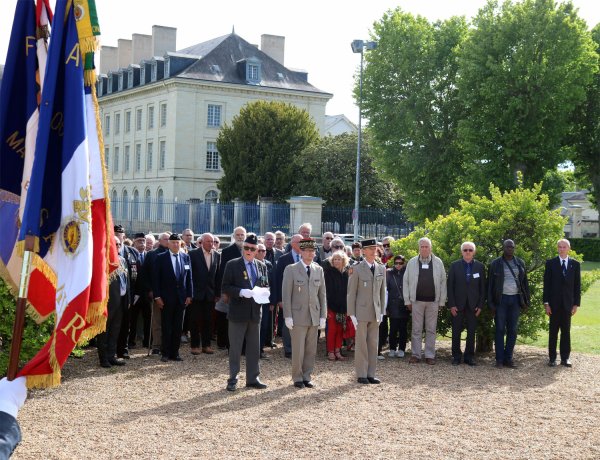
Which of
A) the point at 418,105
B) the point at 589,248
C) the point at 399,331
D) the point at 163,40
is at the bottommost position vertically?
the point at 399,331

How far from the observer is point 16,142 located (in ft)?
22.4

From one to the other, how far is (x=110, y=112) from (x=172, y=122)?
13514 mm

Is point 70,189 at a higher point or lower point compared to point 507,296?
higher

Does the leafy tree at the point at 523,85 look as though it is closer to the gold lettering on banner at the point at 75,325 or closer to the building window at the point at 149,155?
the gold lettering on banner at the point at 75,325

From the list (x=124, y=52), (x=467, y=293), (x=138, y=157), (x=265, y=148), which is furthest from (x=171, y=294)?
(x=124, y=52)

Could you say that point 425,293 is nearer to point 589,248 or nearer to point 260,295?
point 260,295

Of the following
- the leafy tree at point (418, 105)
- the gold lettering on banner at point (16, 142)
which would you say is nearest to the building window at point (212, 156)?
the leafy tree at point (418, 105)

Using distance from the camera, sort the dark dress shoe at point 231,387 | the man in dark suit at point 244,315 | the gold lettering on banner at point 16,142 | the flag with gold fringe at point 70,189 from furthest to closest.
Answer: the man in dark suit at point 244,315
the dark dress shoe at point 231,387
the gold lettering on banner at point 16,142
the flag with gold fringe at point 70,189

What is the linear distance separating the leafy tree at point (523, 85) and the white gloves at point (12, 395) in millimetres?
35635

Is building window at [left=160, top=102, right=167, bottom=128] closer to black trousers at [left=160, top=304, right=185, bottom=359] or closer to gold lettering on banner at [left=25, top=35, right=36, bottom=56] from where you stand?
black trousers at [left=160, top=304, right=185, bottom=359]

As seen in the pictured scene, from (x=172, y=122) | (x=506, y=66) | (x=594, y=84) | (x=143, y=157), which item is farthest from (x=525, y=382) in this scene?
(x=143, y=157)

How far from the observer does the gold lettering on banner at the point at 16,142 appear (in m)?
6.81

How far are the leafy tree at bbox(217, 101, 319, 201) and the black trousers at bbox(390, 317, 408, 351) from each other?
4606cm

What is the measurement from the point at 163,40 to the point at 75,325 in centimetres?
7275
